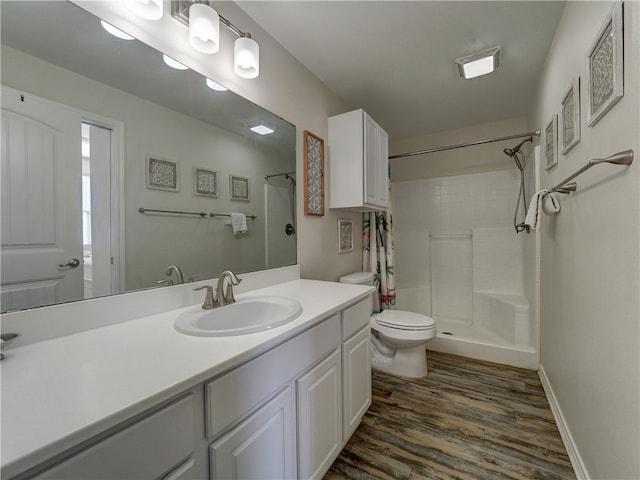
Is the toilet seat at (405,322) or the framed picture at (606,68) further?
the toilet seat at (405,322)

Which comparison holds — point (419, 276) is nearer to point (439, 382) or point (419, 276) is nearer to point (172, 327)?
point (439, 382)

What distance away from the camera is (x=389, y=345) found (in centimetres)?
217

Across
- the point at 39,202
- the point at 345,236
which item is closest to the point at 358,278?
the point at 345,236

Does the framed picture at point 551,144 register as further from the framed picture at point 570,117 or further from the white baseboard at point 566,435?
the white baseboard at point 566,435

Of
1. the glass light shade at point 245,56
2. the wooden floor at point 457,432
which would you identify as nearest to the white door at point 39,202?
the glass light shade at point 245,56

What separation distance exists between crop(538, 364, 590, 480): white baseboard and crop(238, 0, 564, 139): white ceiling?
7.30 ft

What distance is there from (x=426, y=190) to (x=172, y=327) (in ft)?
10.2

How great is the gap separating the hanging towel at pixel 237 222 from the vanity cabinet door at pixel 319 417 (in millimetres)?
792

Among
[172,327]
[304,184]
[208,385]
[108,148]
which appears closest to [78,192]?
[108,148]

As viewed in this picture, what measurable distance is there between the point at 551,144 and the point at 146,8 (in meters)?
2.27

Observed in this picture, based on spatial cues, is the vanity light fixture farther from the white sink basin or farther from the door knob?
the white sink basin

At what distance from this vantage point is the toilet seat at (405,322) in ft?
6.64

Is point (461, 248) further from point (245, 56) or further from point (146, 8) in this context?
point (146, 8)

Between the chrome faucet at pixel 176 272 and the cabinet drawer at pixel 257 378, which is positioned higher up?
the chrome faucet at pixel 176 272
